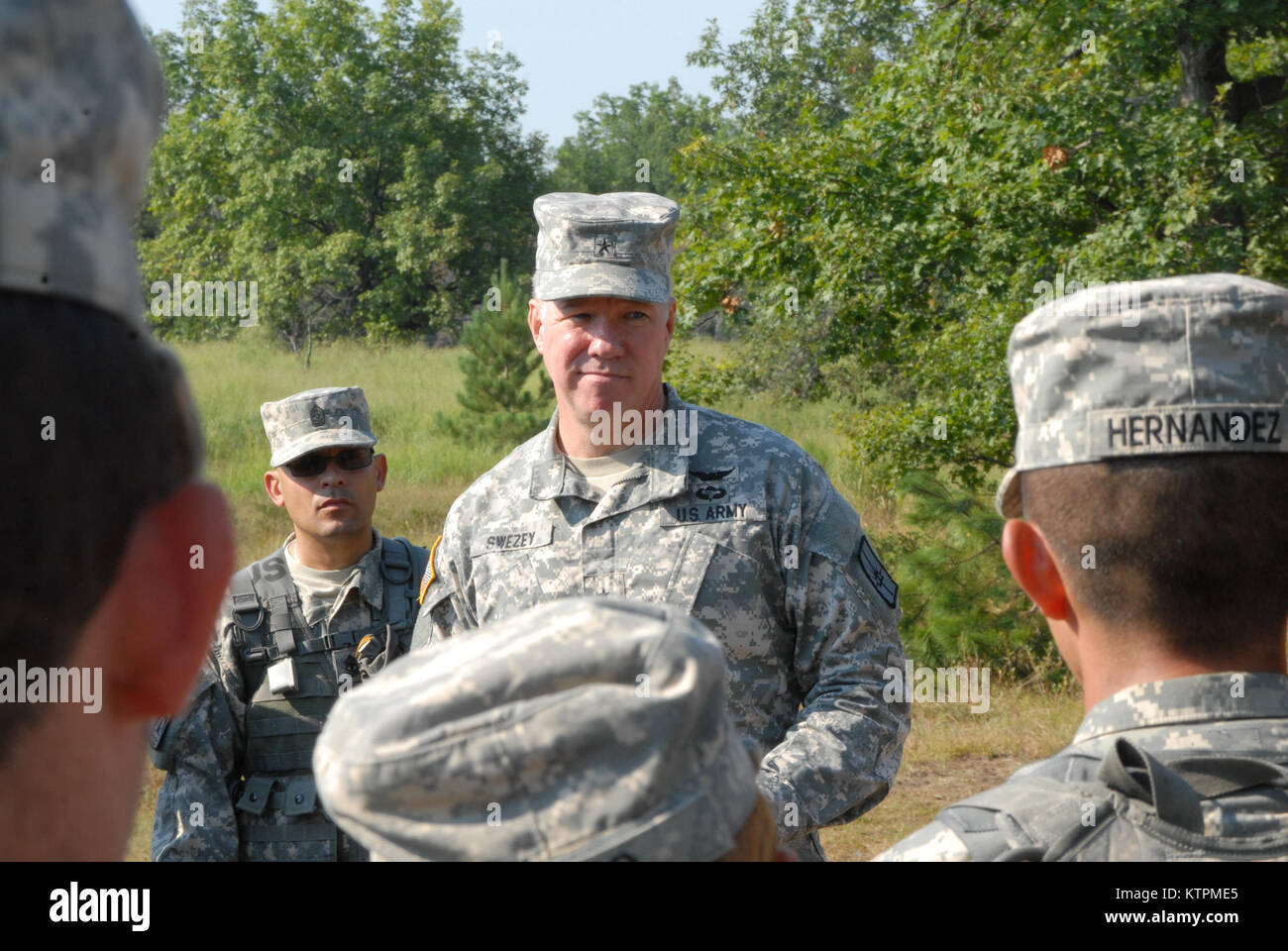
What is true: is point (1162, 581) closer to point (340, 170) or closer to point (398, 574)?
point (398, 574)

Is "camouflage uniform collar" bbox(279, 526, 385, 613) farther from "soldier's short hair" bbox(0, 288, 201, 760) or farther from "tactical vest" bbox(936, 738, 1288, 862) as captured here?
"soldier's short hair" bbox(0, 288, 201, 760)

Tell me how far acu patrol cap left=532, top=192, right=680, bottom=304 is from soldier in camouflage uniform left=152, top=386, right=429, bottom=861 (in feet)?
5.42

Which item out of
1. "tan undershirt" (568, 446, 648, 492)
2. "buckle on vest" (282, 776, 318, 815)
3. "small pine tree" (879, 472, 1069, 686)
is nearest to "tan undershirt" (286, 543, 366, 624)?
"buckle on vest" (282, 776, 318, 815)

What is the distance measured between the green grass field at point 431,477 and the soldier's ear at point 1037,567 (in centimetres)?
100

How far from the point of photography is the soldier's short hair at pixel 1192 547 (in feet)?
5.22

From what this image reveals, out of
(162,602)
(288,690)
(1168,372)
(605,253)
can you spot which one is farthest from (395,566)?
(162,602)

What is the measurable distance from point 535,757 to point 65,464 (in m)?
0.44

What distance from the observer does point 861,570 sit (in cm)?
Result: 308

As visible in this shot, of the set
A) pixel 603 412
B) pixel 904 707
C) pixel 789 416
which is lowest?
pixel 904 707

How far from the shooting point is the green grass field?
7141 mm

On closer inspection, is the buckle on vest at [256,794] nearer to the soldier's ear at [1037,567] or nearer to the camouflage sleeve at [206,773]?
Result: the camouflage sleeve at [206,773]

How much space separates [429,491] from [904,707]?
12478 millimetres

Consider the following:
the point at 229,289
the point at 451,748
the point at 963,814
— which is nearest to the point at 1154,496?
the point at 963,814

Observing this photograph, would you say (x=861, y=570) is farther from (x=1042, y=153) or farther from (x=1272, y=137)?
(x=1272, y=137)
